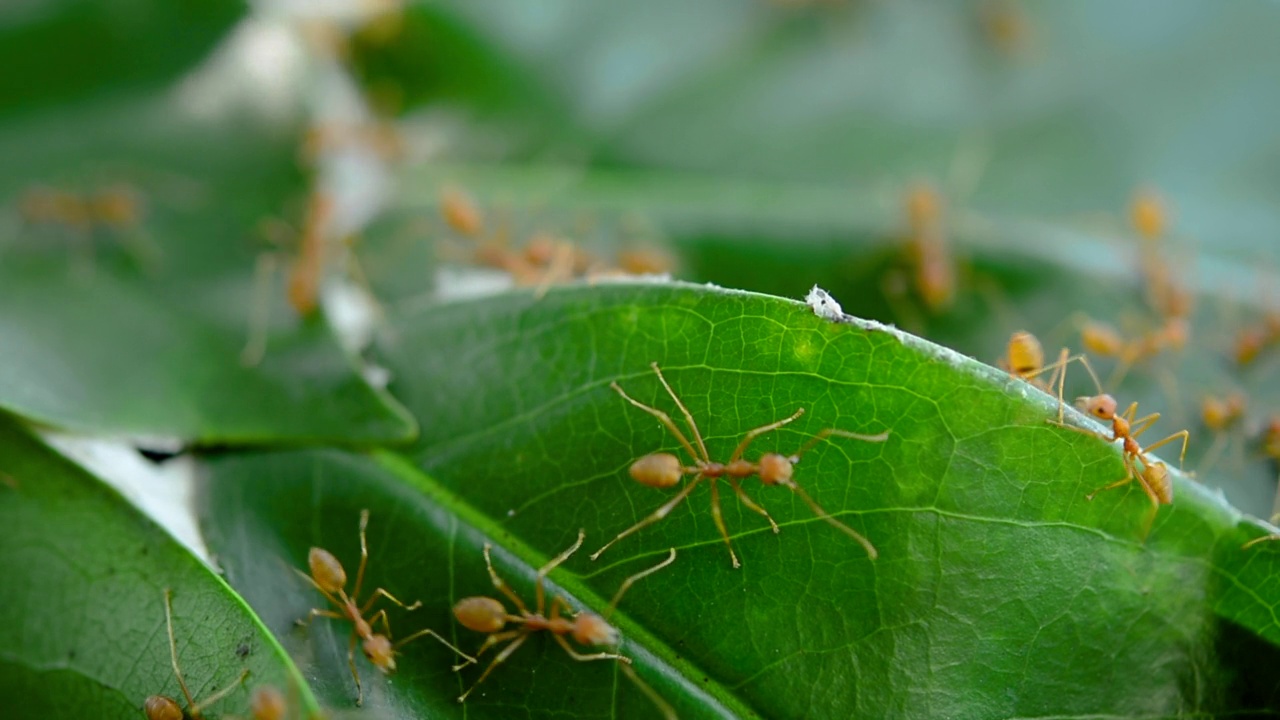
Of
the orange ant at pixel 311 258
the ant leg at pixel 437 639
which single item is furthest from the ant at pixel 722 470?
the orange ant at pixel 311 258

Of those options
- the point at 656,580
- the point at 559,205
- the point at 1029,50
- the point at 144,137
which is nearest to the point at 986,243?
the point at 1029,50

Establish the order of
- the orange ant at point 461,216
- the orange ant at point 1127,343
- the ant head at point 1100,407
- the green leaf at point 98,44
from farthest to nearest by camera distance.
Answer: the orange ant at point 461,216 → the green leaf at point 98,44 → the orange ant at point 1127,343 → the ant head at point 1100,407

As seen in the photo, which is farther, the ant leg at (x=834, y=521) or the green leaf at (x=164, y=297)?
the green leaf at (x=164, y=297)

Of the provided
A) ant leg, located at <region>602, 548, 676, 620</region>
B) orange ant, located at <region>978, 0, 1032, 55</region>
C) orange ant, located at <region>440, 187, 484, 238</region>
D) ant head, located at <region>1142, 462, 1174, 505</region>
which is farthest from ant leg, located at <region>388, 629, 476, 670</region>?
orange ant, located at <region>978, 0, 1032, 55</region>

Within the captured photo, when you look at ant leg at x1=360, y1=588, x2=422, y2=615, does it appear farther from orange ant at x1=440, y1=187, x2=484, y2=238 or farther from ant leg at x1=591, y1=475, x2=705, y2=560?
orange ant at x1=440, y1=187, x2=484, y2=238

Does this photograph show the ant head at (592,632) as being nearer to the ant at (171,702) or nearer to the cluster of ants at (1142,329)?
the ant at (171,702)
